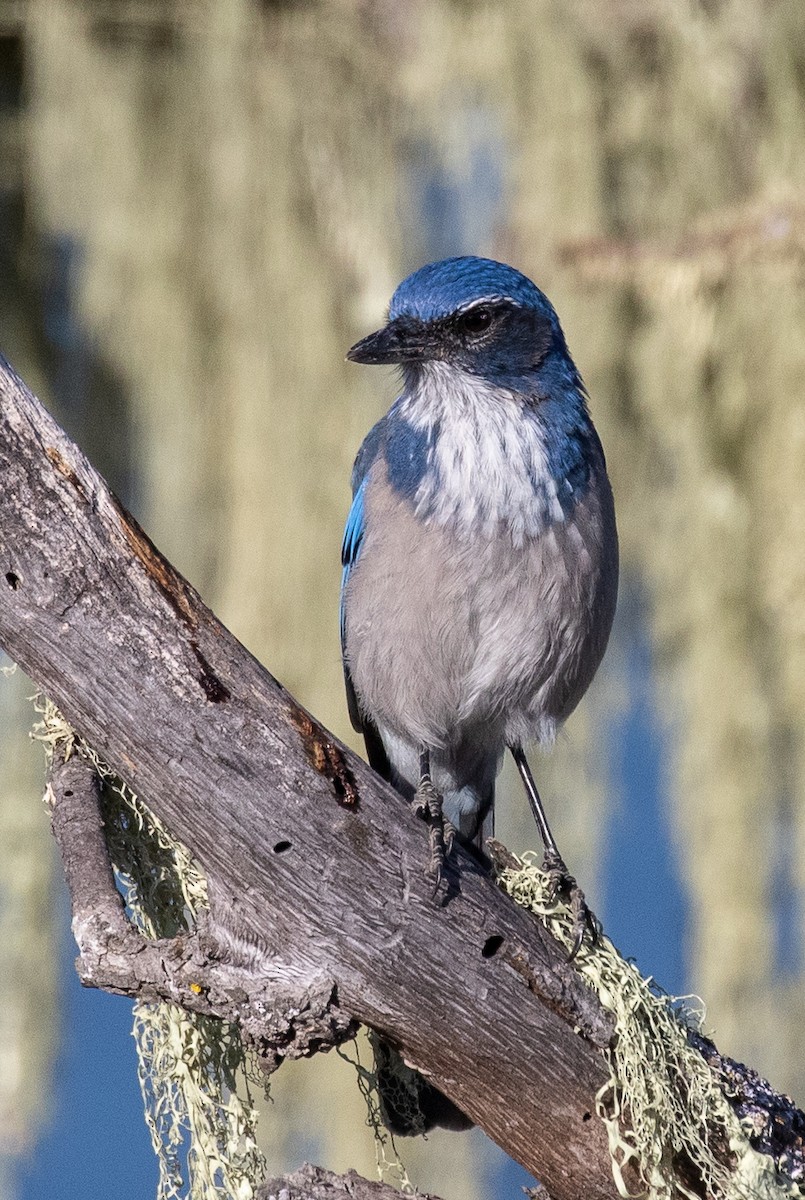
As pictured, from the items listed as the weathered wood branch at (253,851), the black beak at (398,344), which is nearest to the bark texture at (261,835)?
the weathered wood branch at (253,851)

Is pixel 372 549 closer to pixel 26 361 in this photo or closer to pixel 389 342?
pixel 389 342

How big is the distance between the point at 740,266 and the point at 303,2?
1.30 meters

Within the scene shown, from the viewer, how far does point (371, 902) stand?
1.98 m

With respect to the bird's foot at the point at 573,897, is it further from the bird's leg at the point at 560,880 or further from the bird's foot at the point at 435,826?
the bird's foot at the point at 435,826

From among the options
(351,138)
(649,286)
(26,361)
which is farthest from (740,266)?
(26,361)

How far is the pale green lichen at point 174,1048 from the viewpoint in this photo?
7.03 ft

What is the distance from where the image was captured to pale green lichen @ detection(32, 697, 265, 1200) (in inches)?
84.4

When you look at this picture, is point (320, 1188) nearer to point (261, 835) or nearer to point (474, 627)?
point (261, 835)

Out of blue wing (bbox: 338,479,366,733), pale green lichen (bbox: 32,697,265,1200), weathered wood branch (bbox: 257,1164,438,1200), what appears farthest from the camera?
blue wing (bbox: 338,479,366,733)

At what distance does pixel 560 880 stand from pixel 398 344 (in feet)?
3.52

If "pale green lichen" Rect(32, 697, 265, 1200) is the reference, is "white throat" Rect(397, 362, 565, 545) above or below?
above

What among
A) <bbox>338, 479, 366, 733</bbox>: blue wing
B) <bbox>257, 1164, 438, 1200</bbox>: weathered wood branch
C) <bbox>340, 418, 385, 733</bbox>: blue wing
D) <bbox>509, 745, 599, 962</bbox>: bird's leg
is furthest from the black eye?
<bbox>257, 1164, 438, 1200</bbox>: weathered wood branch

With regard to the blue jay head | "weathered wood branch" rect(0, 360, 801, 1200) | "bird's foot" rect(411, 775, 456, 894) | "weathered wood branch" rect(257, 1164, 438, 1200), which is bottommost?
"weathered wood branch" rect(257, 1164, 438, 1200)

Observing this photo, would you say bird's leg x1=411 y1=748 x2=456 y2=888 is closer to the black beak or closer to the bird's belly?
the bird's belly
